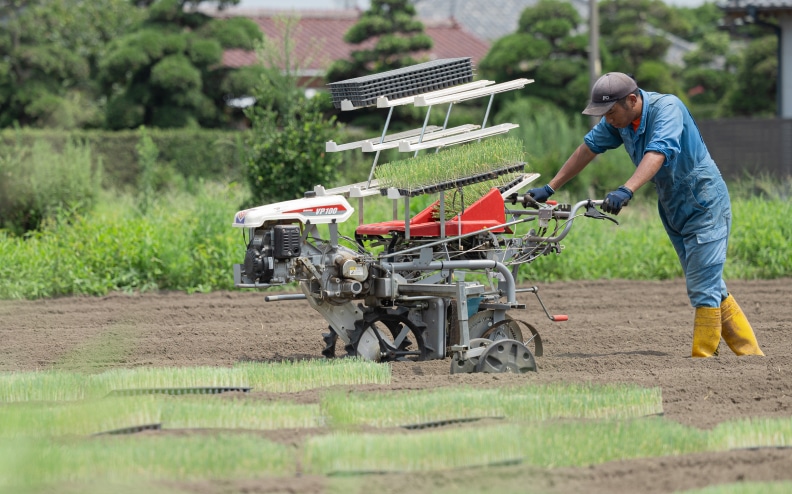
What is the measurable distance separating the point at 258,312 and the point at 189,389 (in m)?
3.92

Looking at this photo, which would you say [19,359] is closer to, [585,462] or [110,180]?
[585,462]

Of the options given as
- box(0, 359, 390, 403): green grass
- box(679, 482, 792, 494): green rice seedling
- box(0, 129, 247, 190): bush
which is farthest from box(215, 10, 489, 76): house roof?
box(679, 482, 792, 494): green rice seedling

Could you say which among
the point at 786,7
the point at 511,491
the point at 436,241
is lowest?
the point at 511,491

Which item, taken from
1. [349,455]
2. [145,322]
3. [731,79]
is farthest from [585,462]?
[731,79]

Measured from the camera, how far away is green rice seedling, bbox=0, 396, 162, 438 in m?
4.86

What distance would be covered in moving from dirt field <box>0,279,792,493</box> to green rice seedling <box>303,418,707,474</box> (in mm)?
107

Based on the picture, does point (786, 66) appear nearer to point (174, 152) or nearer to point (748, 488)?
point (174, 152)

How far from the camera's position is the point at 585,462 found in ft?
14.6

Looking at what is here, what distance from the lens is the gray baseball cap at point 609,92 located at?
666 cm

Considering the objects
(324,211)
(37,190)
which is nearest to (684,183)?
(324,211)

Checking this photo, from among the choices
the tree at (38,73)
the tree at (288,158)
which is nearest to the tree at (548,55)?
the tree at (38,73)

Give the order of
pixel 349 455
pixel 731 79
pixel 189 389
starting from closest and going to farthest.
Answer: pixel 349 455
pixel 189 389
pixel 731 79

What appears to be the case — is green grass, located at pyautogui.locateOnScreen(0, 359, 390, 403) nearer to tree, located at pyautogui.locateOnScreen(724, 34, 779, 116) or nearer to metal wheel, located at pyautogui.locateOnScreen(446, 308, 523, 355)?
metal wheel, located at pyautogui.locateOnScreen(446, 308, 523, 355)

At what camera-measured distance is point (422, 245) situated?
21.6 ft
